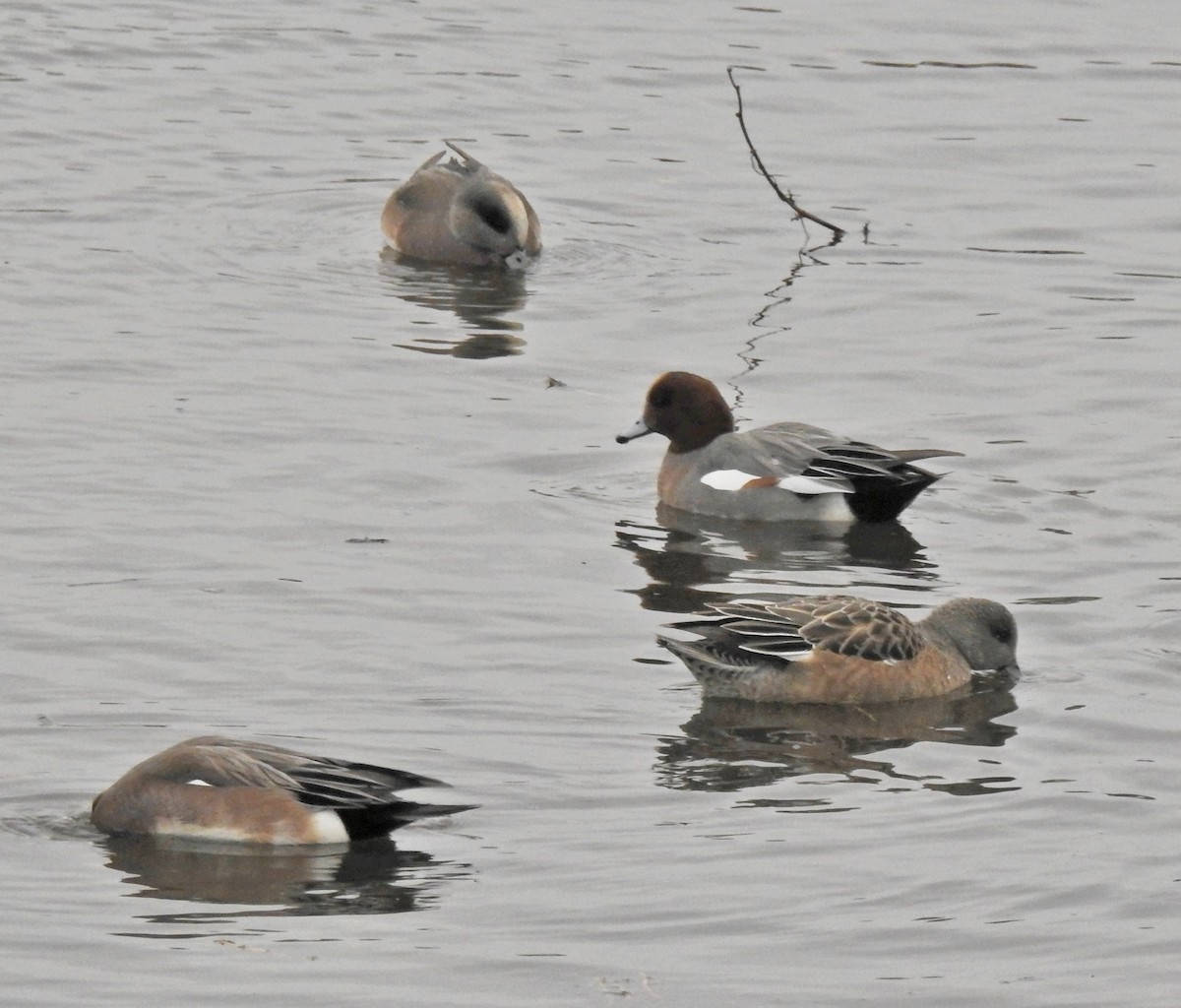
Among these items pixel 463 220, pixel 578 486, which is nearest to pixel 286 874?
pixel 578 486

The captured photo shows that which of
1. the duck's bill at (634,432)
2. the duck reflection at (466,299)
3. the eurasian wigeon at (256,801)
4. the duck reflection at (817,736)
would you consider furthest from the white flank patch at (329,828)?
the duck reflection at (466,299)

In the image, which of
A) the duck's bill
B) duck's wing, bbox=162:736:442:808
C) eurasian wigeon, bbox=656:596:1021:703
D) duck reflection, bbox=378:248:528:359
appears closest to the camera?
duck's wing, bbox=162:736:442:808

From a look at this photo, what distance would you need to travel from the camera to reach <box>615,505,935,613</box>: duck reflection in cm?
1096

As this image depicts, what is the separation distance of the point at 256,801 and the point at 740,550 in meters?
4.42

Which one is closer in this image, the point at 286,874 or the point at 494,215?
the point at 286,874

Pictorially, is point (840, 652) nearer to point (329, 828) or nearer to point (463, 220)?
point (329, 828)

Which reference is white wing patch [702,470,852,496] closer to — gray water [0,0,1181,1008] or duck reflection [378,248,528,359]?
gray water [0,0,1181,1008]

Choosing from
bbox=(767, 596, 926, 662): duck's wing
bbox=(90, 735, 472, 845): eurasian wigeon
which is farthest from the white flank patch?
bbox=(767, 596, 926, 662): duck's wing

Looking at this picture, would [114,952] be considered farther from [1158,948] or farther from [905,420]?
[905,420]

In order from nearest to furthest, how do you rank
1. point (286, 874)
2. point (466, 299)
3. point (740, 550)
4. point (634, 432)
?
point (286, 874), point (740, 550), point (634, 432), point (466, 299)

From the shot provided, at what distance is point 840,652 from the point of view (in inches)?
368

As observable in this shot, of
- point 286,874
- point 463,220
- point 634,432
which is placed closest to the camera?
point 286,874

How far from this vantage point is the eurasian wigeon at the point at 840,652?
366 inches

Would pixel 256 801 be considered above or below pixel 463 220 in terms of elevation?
below
